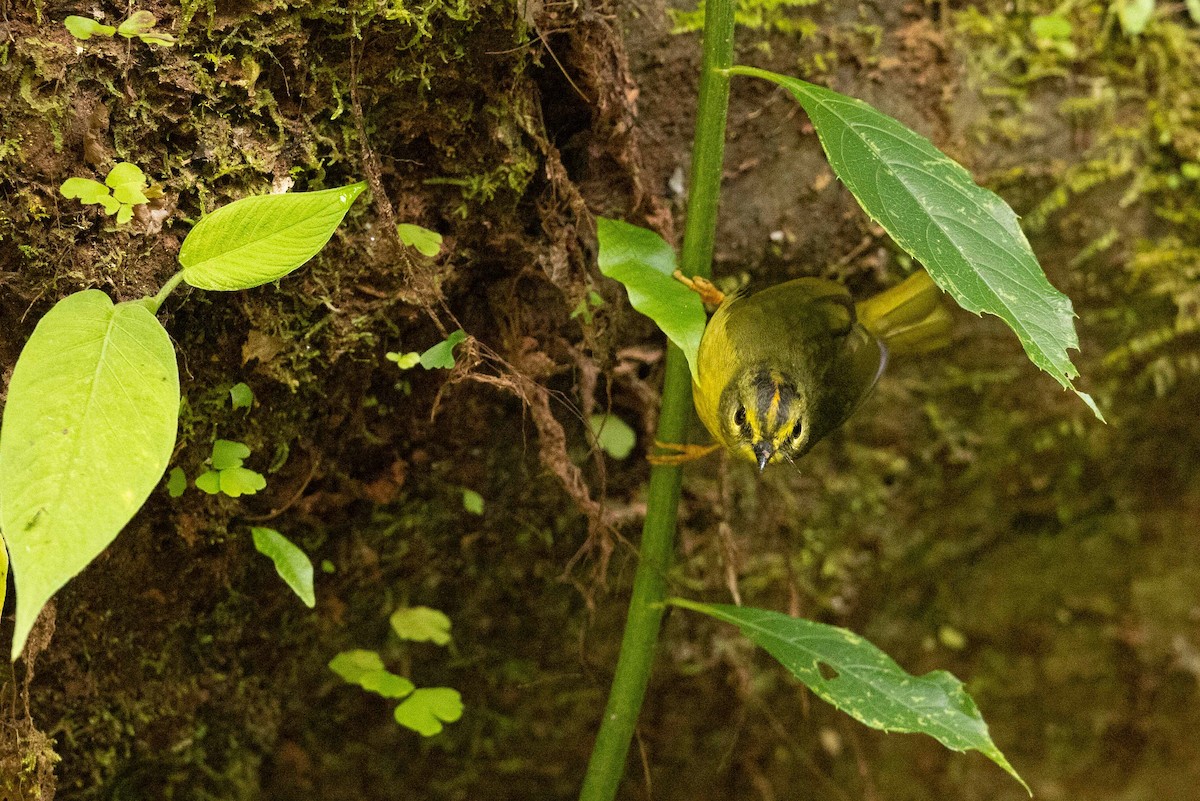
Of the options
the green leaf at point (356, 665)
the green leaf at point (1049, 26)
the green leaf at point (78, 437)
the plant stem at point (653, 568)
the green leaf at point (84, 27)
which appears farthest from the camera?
the green leaf at point (1049, 26)

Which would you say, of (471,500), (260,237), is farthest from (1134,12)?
(260,237)

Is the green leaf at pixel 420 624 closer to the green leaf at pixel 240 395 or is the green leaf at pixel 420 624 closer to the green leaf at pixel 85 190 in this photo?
the green leaf at pixel 240 395

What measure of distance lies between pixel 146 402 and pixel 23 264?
43 cm

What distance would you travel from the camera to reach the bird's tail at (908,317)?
78.7 inches

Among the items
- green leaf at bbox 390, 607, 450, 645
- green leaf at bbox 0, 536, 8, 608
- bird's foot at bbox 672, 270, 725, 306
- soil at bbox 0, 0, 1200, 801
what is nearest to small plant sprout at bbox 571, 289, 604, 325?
soil at bbox 0, 0, 1200, 801

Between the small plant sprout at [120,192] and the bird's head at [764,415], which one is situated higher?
the small plant sprout at [120,192]

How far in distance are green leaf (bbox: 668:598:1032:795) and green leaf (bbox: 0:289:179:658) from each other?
0.82 meters

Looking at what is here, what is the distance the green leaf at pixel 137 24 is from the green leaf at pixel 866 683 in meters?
1.15

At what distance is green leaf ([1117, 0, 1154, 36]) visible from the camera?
2.26m

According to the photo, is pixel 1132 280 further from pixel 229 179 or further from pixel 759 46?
pixel 229 179

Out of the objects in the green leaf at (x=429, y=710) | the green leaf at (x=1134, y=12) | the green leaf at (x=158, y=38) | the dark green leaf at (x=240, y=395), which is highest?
the green leaf at (x=1134, y=12)

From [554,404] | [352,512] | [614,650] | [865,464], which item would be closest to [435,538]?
[352,512]

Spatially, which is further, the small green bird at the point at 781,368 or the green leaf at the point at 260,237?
the small green bird at the point at 781,368

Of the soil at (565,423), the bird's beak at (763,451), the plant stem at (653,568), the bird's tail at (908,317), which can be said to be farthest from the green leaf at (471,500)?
the bird's tail at (908,317)
